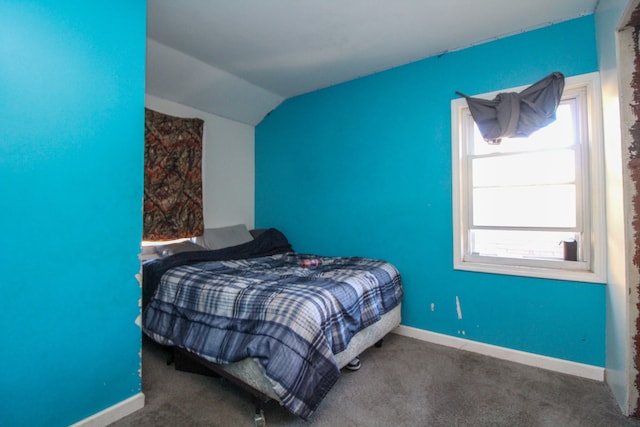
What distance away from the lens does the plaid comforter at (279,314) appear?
5.05 ft

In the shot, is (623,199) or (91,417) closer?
(91,417)

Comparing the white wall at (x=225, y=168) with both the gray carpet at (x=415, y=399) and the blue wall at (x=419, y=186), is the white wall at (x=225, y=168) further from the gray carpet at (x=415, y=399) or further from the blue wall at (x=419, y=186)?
the gray carpet at (x=415, y=399)

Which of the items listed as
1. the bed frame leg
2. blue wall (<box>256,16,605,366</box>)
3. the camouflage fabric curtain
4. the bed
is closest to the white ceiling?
blue wall (<box>256,16,605,366</box>)

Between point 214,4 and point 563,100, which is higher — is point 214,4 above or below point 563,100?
above

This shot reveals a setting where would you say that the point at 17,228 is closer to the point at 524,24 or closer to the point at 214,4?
the point at 214,4

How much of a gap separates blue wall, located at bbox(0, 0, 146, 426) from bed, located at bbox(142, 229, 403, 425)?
0.40 meters

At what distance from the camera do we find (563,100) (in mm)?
2258

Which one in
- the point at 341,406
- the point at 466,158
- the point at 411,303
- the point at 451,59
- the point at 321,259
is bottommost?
the point at 341,406

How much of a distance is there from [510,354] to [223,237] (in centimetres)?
280

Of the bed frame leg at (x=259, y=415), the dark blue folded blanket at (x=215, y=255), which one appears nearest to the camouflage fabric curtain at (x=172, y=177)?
the dark blue folded blanket at (x=215, y=255)

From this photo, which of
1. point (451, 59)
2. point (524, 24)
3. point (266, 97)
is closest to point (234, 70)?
point (266, 97)

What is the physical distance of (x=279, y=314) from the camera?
5.34 feet

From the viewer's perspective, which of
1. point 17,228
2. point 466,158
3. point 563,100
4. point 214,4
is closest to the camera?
point 17,228

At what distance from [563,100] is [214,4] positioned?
2.55 m
